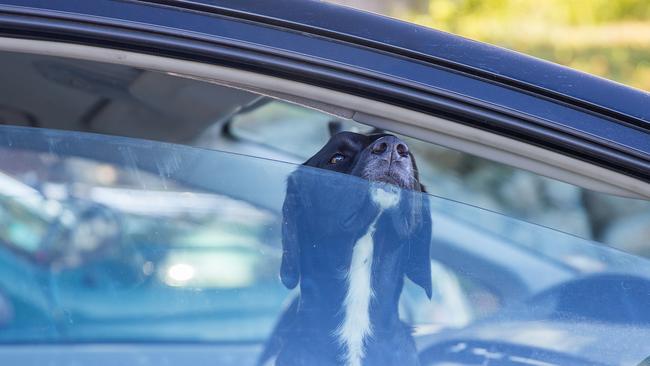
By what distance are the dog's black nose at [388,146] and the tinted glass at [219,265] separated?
2.02ft

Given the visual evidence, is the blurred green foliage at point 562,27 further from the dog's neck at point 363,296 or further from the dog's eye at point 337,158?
the dog's neck at point 363,296

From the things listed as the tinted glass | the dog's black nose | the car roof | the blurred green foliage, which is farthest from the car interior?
the blurred green foliage

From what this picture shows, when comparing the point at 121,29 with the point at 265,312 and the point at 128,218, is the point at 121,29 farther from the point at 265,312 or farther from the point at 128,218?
the point at 265,312

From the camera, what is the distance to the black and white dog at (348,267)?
1.63m

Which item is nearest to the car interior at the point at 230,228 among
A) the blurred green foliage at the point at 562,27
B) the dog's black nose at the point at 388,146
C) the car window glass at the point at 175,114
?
the car window glass at the point at 175,114

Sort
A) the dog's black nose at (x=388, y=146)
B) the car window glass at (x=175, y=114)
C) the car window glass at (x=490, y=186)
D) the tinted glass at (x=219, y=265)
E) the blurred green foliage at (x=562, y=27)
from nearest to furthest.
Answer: the tinted glass at (x=219, y=265), the dog's black nose at (x=388, y=146), the car window glass at (x=175, y=114), the car window glass at (x=490, y=186), the blurred green foliage at (x=562, y=27)

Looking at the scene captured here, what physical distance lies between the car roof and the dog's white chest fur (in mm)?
317

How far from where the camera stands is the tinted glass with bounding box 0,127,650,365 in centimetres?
160

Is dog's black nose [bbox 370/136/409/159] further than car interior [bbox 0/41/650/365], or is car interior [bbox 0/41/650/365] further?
dog's black nose [bbox 370/136/409/159]

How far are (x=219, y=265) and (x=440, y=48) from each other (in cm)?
55

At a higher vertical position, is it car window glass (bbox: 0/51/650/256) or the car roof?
car window glass (bbox: 0/51/650/256)

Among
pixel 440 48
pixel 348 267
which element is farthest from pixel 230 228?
pixel 440 48

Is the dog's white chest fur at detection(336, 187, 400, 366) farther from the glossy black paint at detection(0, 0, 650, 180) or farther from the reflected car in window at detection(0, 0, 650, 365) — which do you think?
the glossy black paint at detection(0, 0, 650, 180)

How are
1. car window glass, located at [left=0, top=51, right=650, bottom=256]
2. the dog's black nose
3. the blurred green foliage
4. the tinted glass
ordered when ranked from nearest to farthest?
the tinted glass → the dog's black nose → car window glass, located at [left=0, top=51, right=650, bottom=256] → the blurred green foliage
